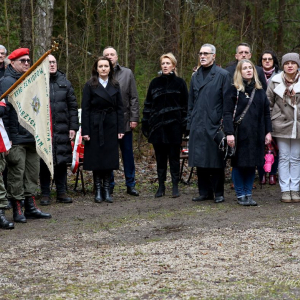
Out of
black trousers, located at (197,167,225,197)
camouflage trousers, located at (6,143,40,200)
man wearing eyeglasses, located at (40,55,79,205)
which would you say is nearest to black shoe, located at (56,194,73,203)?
man wearing eyeglasses, located at (40,55,79,205)

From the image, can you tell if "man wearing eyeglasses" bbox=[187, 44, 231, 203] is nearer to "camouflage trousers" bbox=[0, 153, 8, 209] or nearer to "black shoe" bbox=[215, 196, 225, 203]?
"black shoe" bbox=[215, 196, 225, 203]

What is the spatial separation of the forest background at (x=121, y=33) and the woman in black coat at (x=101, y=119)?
386 centimetres

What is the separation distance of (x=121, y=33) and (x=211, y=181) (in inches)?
232

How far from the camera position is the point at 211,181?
9.26 metres

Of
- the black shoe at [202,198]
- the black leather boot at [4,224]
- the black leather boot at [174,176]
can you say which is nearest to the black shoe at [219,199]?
the black shoe at [202,198]

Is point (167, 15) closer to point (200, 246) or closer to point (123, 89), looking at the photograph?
point (123, 89)

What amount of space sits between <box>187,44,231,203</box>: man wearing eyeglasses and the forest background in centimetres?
483

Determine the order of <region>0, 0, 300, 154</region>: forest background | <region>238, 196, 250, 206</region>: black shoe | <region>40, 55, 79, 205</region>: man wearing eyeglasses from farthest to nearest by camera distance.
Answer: <region>0, 0, 300, 154</region>: forest background → <region>40, 55, 79, 205</region>: man wearing eyeglasses → <region>238, 196, 250, 206</region>: black shoe

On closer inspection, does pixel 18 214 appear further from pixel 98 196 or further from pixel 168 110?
pixel 168 110

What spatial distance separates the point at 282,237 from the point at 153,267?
177cm

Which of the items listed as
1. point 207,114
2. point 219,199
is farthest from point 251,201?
point 207,114

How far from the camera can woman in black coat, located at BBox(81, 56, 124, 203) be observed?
930 centimetres

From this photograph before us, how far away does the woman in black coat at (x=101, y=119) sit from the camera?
9.30 metres

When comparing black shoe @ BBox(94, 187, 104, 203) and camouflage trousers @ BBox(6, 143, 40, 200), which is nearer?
camouflage trousers @ BBox(6, 143, 40, 200)
